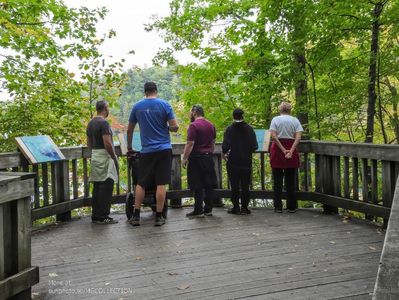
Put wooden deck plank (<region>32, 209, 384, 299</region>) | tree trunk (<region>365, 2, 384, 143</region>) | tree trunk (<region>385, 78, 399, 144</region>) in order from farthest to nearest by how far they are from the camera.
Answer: tree trunk (<region>385, 78, 399, 144</region>)
tree trunk (<region>365, 2, 384, 143</region>)
wooden deck plank (<region>32, 209, 384, 299</region>)

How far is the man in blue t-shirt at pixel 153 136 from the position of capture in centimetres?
564

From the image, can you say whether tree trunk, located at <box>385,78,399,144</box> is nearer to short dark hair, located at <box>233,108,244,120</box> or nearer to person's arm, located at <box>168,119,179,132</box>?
short dark hair, located at <box>233,108,244,120</box>

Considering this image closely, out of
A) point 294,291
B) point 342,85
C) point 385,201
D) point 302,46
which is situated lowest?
point 294,291

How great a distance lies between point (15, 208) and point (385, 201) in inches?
170

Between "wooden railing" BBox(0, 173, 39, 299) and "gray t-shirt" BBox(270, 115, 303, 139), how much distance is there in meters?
4.18

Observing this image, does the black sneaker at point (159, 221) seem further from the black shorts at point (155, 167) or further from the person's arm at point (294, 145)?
the person's arm at point (294, 145)

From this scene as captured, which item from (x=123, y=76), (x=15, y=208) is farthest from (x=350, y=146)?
(x=123, y=76)

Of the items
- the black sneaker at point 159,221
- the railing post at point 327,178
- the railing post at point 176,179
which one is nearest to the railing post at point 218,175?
the railing post at point 176,179

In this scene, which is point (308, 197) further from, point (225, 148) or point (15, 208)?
point (15, 208)

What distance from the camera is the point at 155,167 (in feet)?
18.8

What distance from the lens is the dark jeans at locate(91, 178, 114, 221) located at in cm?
603

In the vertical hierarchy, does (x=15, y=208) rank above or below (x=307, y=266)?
above

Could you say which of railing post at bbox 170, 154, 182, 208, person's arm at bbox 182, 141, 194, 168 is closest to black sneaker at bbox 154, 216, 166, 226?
person's arm at bbox 182, 141, 194, 168

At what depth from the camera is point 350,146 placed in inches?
232
